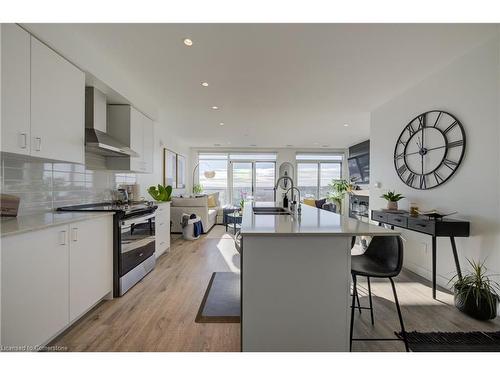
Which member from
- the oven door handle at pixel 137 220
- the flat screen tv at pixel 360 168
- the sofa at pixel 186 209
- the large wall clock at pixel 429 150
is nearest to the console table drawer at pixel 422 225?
the large wall clock at pixel 429 150

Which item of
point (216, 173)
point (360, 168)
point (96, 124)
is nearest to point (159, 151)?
point (96, 124)

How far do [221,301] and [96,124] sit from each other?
2.41 m

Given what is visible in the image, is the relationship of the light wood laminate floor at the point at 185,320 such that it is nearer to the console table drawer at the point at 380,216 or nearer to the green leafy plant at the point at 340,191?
the console table drawer at the point at 380,216

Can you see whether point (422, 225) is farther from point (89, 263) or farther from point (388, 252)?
point (89, 263)

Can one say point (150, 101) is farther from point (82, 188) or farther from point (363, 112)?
point (363, 112)

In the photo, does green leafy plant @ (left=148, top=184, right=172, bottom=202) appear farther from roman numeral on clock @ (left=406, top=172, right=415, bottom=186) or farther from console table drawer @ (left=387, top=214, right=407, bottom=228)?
roman numeral on clock @ (left=406, top=172, right=415, bottom=186)

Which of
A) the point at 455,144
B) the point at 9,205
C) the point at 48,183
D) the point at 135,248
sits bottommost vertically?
the point at 135,248

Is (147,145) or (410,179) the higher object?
(147,145)

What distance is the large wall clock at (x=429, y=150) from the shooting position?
245cm

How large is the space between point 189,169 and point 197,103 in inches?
183

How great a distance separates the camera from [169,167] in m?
5.96

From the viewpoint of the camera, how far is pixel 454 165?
2434mm

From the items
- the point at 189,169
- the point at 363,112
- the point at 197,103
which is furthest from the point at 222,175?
the point at 363,112
